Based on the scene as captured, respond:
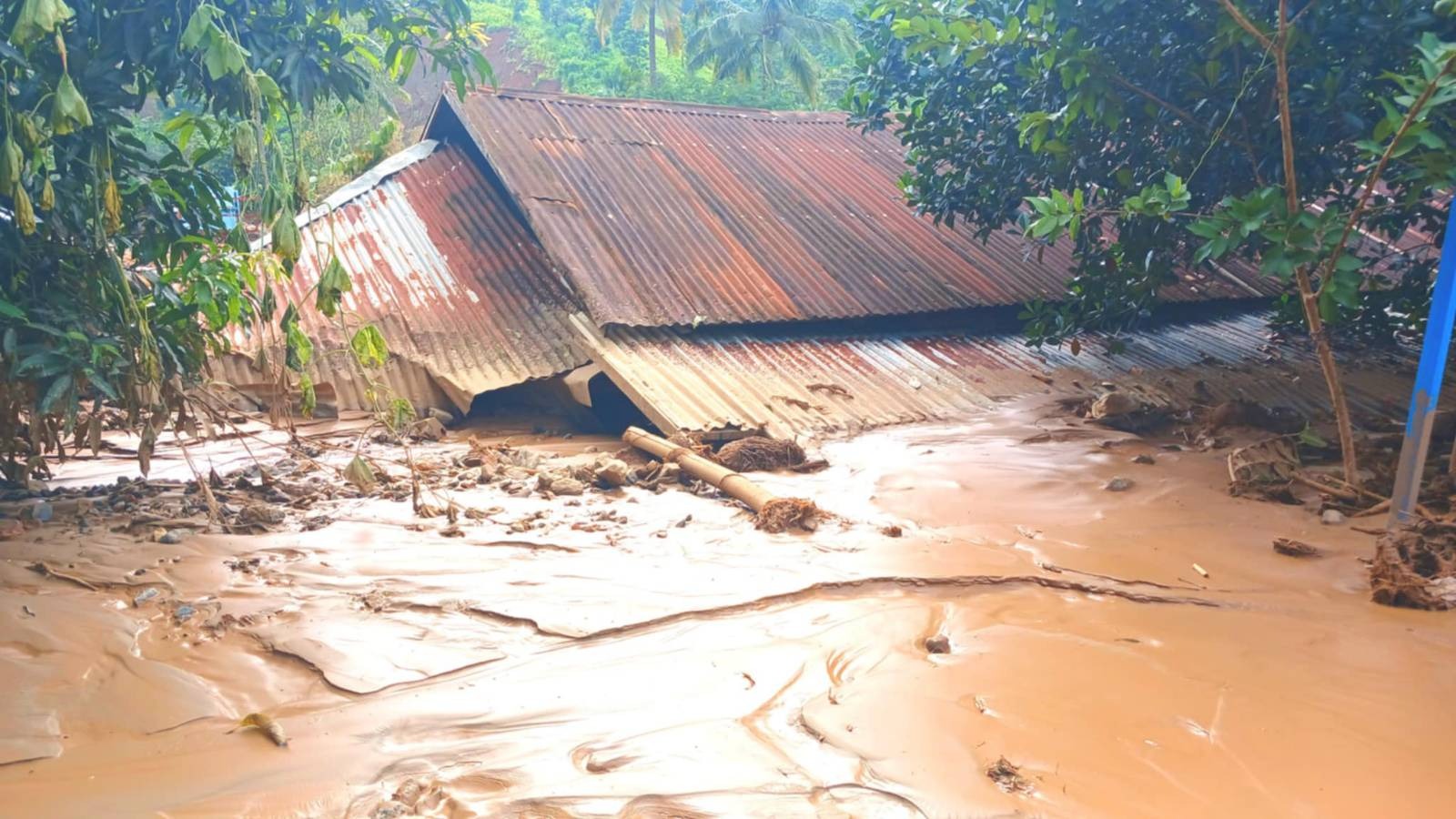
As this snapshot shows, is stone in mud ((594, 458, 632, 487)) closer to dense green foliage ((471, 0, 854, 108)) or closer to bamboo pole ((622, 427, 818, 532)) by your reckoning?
bamboo pole ((622, 427, 818, 532))

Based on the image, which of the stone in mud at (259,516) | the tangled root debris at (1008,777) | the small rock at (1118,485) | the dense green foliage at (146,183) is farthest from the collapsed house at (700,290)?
the tangled root debris at (1008,777)

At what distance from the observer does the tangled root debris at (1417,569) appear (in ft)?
12.7

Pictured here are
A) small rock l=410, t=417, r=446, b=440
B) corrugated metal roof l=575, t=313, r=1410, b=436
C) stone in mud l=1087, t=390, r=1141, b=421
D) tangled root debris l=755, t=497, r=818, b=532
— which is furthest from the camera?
small rock l=410, t=417, r=446, b=440

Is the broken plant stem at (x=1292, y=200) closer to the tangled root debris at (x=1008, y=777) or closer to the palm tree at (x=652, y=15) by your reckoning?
the tangled root debris at (x=1008, y=777)

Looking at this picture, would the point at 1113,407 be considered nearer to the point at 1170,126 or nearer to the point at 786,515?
the point at 1170,126

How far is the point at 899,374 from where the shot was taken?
342 inches

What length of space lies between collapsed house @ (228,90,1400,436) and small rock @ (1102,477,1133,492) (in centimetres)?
215

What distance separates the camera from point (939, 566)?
4.45 metres

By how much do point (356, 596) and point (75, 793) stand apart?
145 centimetres

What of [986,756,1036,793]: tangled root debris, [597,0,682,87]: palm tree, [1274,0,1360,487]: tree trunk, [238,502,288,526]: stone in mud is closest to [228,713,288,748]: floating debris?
[986,756,1036,793]: tangled root debris

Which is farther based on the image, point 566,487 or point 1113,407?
point 1113,407

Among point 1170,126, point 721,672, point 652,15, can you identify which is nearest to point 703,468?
point 721,672

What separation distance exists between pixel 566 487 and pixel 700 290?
374 cm

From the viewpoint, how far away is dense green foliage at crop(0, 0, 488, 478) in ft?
11.8
